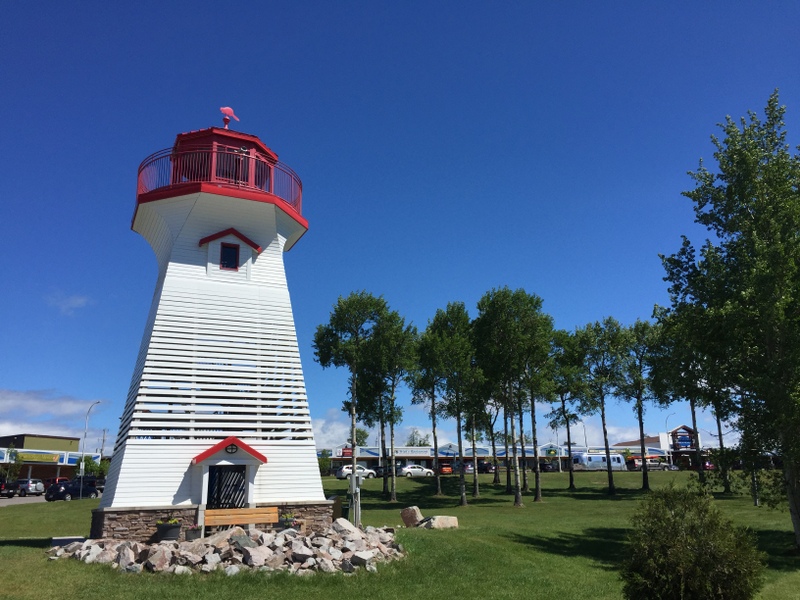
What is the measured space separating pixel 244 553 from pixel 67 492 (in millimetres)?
39289

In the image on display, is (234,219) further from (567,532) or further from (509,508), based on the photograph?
(509,508)

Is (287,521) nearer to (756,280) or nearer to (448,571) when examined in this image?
(448,571)

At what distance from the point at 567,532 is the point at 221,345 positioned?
47.4 feet

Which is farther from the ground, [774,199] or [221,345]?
[774,199]

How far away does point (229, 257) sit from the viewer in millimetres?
19875

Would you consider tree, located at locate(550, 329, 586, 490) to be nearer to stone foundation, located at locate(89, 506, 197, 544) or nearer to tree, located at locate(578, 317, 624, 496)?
tree, located at locate(578, 317, 624, 496)

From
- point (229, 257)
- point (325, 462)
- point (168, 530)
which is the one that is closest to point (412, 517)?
point (168, 530)

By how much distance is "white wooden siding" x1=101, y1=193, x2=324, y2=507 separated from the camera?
1634 cm

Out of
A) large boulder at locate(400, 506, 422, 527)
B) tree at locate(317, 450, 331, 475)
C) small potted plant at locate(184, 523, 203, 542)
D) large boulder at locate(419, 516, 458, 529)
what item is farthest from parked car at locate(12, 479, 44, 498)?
large boulder at locate(419, 516, 458, 529)

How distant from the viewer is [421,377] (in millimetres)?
41125

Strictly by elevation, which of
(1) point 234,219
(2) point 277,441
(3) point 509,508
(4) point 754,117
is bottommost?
(3) point 509,508

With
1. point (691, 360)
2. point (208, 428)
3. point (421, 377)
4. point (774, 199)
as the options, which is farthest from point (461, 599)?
point (421, 377)

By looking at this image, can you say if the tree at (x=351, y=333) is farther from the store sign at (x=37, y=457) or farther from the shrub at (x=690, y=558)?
the store sign at (x=37, y=457)

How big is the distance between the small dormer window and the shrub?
14.5m
